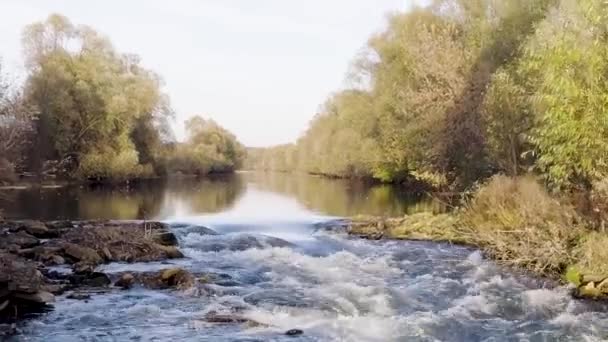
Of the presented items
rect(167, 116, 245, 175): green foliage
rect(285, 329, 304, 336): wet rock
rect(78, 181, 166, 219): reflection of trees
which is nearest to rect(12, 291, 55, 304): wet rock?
rect(285, 329, 304, 336): wet rock

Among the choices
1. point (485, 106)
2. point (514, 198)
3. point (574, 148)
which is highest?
point (485, 106)

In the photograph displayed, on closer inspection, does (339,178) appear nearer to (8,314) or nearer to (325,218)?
(325,218)

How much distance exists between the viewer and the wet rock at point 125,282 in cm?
1400

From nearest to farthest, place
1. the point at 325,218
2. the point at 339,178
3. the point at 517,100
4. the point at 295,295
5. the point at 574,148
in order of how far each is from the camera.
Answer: the point at 295,295 → the point at 574,148 → the point at 517,100 → the point at 325,218 → the point at 339,178

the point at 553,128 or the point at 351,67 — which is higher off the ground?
the point at 351,67

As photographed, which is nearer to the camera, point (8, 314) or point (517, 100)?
point (8, 314)

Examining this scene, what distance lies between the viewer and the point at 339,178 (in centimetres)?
7906

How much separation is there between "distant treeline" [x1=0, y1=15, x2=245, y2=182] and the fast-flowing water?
2968 centimetres

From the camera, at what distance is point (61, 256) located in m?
16.7

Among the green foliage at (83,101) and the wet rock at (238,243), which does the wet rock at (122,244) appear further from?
the green foliage at (83,101)

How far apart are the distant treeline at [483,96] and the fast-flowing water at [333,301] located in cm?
425

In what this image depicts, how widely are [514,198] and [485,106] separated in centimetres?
801

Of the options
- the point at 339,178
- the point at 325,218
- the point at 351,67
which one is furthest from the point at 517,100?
the point at 339,178

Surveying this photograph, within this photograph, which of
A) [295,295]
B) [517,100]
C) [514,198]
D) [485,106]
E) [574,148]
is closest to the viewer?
[295,295]
